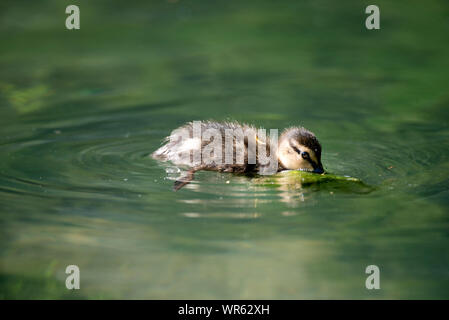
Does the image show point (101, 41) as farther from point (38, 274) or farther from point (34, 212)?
point (38, 274)

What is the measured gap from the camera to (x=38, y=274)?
13.4 ft

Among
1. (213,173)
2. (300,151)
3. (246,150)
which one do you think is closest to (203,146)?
(213,173)

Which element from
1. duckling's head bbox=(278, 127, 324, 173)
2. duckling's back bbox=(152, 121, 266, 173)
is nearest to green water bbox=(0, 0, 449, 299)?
duckling's back bbox=(152, 121, 266, 173)

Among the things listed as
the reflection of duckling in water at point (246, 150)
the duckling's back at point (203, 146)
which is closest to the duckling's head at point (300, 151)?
the reflection of duckling in water at point (246, 150)

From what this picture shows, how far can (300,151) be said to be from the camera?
5.36 meters

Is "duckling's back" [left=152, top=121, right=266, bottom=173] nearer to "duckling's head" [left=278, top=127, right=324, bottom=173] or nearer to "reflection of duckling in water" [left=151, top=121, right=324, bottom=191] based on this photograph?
"reflection of duckling in water" [left=151, top=121, right=324, bottom=191]

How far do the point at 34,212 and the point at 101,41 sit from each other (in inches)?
211

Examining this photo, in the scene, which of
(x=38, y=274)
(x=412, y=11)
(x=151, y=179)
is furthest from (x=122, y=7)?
(x=38, y=274)

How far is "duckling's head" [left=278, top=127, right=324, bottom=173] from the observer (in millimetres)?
5309

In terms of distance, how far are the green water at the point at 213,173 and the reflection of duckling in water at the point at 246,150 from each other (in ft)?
0.55

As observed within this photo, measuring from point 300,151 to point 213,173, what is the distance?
2.27ft

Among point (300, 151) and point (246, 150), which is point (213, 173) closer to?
point (246, 150)

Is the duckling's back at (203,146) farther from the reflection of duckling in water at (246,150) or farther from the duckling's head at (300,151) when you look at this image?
the duckling's head at (300,151)

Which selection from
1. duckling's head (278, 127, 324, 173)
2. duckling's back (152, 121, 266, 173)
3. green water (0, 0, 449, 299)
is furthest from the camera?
duckling's back (152, 121, 266, 173)
